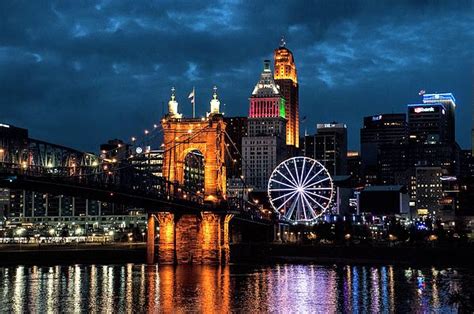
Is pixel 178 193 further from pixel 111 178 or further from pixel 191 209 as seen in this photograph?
pixel 111 178

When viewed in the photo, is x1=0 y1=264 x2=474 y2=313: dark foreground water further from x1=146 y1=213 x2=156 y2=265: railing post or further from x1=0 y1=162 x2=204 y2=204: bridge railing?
x1=0 y1=162 x2=204 y2=204: bridge railing

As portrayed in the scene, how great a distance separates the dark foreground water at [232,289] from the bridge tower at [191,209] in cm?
406

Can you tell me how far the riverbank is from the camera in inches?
4419

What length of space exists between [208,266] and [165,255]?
18.5 ft

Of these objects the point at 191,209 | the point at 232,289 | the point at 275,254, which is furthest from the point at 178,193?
the point at 275,254

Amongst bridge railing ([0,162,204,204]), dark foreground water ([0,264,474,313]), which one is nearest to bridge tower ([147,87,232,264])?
bridge railing ([0,162,204,204])

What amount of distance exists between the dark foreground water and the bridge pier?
335 centimetres

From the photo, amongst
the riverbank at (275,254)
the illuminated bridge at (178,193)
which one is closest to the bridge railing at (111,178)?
the illuminated bridge at (178,193)

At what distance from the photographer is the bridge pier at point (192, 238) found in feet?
330

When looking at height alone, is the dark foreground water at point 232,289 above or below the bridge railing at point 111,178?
below

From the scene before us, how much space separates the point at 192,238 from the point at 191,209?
248 inches

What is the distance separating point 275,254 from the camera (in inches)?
5074

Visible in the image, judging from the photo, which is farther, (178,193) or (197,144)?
(197,144)

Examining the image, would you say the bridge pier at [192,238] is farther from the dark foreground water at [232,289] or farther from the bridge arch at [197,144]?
the bridge arch at [197,144]
